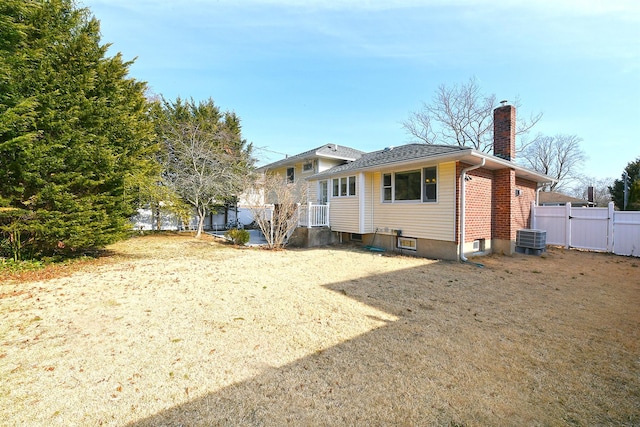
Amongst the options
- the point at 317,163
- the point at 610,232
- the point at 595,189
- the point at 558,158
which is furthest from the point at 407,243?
the point at 595,189

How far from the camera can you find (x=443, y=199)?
360 inches

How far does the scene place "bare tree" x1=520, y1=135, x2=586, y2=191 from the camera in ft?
113

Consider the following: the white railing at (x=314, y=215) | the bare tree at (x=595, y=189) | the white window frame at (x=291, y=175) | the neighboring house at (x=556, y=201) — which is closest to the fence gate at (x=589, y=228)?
the white railing at (x=314, y=215)

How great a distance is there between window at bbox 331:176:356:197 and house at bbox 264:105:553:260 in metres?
0.05

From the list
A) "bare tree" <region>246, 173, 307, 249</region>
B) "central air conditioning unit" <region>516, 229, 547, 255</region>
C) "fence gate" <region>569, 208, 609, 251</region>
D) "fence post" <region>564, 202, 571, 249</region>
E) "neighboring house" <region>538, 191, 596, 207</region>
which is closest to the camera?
"central air conditioning unit" <region>516, 229, 547, 255</region>

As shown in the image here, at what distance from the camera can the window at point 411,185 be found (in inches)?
376

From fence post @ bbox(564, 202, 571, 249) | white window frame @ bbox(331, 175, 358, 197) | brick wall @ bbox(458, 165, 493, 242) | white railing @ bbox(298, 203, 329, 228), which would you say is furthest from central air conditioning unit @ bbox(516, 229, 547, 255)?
white railing @ bbox(298, 203, 329, 228)

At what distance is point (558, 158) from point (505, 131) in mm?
34151

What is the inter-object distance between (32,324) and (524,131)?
32538 millimetres

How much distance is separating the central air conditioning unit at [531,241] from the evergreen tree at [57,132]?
13512 mm

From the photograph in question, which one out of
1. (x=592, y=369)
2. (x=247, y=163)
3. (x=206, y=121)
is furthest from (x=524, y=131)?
(x=592, y=369)

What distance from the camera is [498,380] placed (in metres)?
2.73

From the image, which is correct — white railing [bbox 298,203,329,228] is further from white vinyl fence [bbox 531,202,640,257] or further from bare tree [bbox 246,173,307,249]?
white vinyl fence [bbox 531,202,640,257]

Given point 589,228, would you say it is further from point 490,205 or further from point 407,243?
point 407,243
